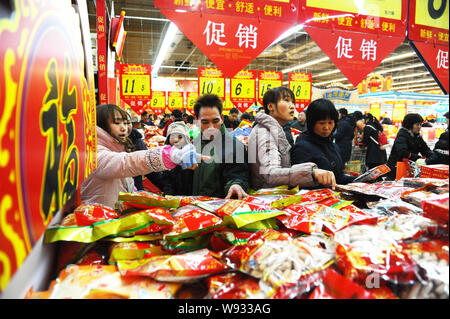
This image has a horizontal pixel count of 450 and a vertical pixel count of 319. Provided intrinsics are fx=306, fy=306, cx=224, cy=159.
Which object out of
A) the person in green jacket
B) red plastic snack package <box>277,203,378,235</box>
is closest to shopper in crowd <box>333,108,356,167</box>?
the person in green jacket

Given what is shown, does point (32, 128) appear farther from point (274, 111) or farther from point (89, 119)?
point (274, 111)

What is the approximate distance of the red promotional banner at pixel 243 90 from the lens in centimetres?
920

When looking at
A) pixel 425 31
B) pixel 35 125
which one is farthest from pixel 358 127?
pixel 35 125

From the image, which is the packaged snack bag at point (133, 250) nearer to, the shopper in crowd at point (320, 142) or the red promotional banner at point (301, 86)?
the shopper in crowd at point (320, 142)

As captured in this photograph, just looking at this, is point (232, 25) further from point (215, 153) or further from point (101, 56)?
Answer: point (101, 56)

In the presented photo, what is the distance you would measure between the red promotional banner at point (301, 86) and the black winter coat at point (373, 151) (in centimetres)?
312

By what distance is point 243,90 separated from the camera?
927cm

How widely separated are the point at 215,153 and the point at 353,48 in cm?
207

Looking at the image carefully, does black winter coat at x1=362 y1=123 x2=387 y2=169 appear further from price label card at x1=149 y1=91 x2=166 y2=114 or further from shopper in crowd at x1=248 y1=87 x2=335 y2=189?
price label card at x1=149 y1=91 x2=166 y2=114

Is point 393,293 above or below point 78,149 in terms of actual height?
below

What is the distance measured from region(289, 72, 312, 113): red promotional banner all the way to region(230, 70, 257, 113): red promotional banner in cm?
119

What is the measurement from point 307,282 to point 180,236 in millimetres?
439
